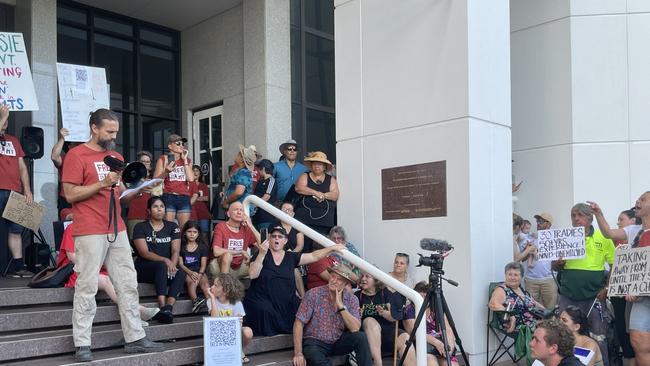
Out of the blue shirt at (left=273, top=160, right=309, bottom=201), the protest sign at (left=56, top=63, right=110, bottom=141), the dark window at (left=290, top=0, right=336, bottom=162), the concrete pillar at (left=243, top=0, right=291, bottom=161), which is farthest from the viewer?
the dark window at (left=290, top=0, right=336, bottom=162)

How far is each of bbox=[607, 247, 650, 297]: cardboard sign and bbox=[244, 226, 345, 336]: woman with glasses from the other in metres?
2.66

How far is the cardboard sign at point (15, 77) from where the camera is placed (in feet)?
25.9

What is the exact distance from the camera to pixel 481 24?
7891 mm

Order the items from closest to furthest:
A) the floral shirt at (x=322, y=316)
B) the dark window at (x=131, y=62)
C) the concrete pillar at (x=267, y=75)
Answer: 1. the floral shirt at (x=322, y=316)
2. the concrete pillar at (x=267, y=75)
3. the dark window at (x=131, y=62)

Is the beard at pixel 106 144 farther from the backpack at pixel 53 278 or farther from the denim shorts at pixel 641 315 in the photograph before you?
the denim shorts at pixel 641 315

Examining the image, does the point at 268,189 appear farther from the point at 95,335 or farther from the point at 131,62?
the point at 131,62

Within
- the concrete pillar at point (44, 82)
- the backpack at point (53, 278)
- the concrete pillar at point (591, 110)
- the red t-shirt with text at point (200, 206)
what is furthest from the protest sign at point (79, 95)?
the concrete pillar at point (591, 110)

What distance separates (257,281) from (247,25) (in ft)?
18.6

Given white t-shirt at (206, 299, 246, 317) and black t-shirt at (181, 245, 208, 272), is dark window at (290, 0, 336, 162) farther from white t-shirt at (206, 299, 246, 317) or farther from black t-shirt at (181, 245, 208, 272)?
white t-shirt at (206, 299, 246, 317)

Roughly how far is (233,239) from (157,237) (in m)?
0.84

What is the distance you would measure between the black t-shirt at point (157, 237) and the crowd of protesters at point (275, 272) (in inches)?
0.4

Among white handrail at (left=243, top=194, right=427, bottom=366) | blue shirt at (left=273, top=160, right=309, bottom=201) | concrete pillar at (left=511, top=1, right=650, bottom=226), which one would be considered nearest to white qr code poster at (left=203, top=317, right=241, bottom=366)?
white handrail at (left=243, top=194, right=427, bottom=366)

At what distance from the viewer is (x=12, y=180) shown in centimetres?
779

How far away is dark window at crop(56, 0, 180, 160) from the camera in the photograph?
11.2m
